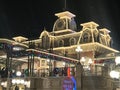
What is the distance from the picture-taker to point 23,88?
34469 mm

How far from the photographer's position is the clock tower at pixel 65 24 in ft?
206

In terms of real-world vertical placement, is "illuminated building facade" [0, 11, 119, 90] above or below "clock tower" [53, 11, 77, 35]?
below

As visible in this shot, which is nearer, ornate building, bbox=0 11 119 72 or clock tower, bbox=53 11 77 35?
ornate building, bbox=0 11 119 72

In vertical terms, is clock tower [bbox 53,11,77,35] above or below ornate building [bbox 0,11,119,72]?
above

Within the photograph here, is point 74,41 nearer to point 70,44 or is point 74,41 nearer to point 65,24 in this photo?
point 70,44

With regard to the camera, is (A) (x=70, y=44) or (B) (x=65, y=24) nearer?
(A) (x=70, y=44)

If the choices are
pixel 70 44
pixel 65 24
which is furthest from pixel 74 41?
pixel 65 24

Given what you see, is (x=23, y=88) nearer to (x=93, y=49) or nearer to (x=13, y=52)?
(x=13, y=52)

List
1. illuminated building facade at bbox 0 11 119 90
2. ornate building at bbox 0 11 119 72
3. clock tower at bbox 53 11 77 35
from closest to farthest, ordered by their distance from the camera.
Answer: illuminated building facade at bbox 0 11 119 90 → ornate building at bbox 0 11 119 72 → clock tower at bbox 53 11 77 35

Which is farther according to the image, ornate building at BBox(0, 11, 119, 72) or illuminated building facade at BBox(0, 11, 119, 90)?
ornate building at BBox(0, 11, 119, 72)

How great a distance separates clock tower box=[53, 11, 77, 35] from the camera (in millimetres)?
62688

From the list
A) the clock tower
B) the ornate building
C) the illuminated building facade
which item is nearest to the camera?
the illuminated building facade

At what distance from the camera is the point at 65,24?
6356 centimetres

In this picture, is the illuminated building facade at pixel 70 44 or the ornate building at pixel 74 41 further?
the ornate building at pixel 74 41
